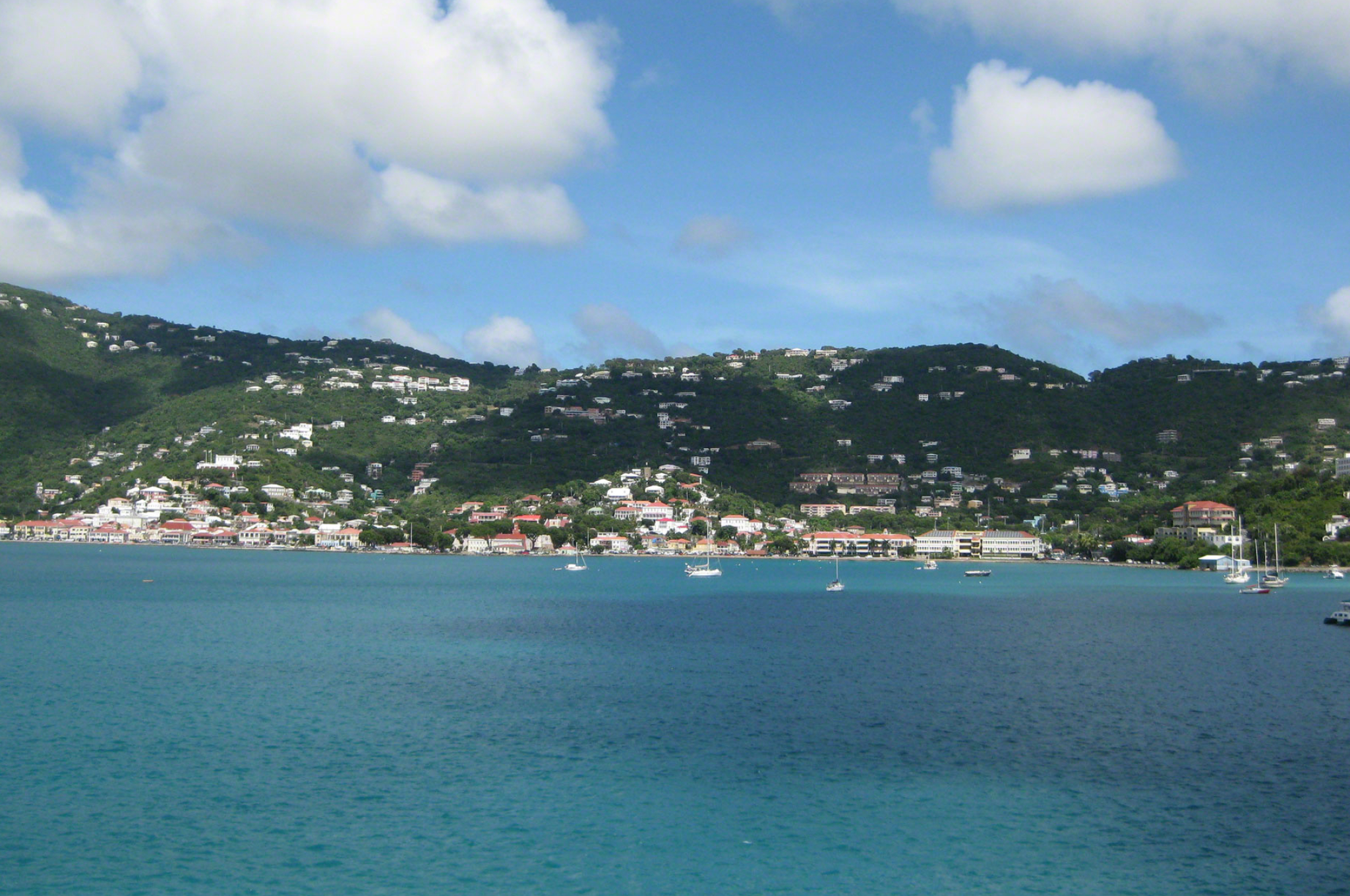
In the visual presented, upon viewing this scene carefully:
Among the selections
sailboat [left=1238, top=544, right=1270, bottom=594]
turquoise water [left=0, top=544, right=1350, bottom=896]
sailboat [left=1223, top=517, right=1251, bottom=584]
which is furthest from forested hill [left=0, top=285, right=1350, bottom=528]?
turquoise water [left=0, top=544, right=1350, bottom=896]

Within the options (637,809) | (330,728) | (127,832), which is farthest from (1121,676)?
(127,832)

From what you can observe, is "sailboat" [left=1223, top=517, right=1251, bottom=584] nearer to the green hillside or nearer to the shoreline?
the shoreline

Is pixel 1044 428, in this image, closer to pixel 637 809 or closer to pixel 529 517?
pixel 529 517

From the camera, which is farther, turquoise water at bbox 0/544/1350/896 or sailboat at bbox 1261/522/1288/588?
sailboat at bbox 1261/522/1288/588

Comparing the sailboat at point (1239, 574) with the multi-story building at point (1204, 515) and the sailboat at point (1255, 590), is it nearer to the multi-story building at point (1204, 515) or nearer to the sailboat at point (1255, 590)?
the sailboat at point (1255, 590)

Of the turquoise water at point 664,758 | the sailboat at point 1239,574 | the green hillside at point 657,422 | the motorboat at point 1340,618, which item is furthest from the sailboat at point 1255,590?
the green hillside at point 657,422

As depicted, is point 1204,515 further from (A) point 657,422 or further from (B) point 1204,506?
(A) point 657,422
